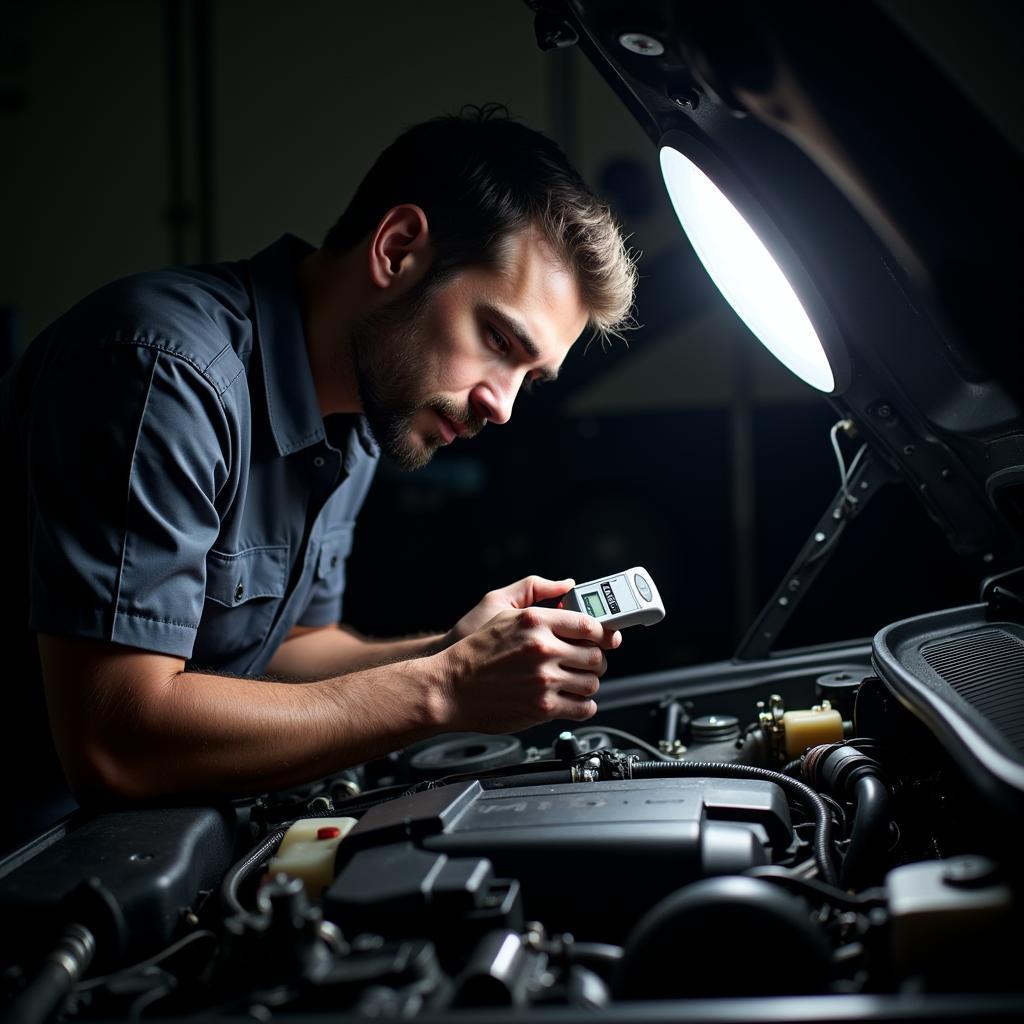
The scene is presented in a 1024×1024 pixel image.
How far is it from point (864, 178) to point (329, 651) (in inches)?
44.4

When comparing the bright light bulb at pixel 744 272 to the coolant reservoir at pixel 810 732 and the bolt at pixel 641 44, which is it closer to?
the bolt at pixel 641 44

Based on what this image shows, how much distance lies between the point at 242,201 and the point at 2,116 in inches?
41.4

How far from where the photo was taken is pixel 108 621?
90cm

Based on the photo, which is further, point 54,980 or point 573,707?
→ point 573,707

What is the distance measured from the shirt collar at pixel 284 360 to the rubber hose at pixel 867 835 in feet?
2.53

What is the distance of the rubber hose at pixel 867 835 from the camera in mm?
712

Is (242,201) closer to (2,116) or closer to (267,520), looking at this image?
(2,116)

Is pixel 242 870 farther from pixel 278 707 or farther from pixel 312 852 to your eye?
pixel 278 707

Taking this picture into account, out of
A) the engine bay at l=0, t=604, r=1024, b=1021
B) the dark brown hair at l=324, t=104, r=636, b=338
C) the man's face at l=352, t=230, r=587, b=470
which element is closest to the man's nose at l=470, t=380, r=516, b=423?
the man's face at l=352, t=230, r=587, b=470

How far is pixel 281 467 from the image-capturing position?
1.21 metres

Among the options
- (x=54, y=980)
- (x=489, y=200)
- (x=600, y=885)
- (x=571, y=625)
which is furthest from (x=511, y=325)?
(x=54, y=980)

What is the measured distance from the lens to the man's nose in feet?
4.01

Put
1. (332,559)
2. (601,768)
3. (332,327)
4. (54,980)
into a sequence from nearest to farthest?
1. (54,980)
2. (601,768)
3. (332,327)
4. (332,559)

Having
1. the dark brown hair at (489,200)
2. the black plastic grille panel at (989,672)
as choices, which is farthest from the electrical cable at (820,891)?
the dark brown hair at (489,200)
